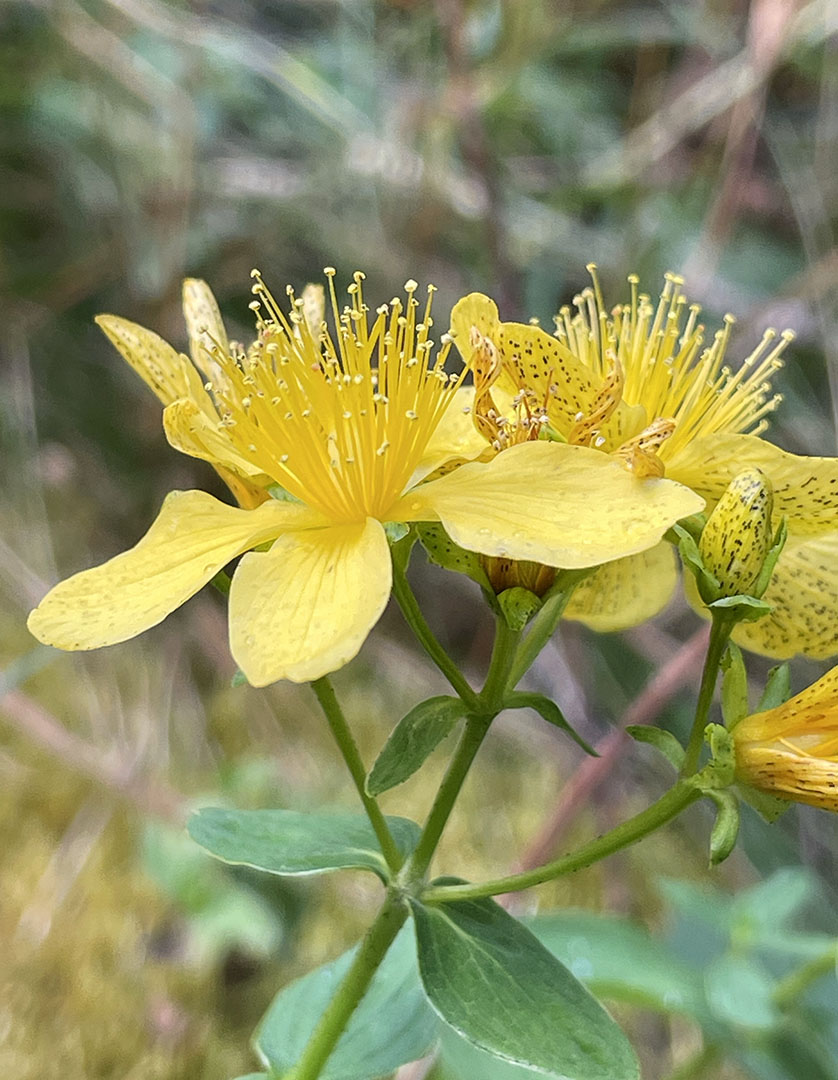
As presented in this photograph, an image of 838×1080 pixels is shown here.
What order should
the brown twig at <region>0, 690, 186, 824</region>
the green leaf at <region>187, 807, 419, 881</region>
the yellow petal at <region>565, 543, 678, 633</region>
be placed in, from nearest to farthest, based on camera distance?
the green leaf at <region>187, 807, 419, 881</region> → the yellow petal at <region>565, 543, 678, 633</region> → the brown twig at <region>0, 690, 186, 824</region>

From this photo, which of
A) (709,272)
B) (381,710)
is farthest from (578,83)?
(381,710)

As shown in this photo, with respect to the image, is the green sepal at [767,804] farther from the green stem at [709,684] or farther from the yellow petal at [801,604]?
the yellow petal at [801,604]

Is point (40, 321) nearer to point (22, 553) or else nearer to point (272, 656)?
point (22, 553)

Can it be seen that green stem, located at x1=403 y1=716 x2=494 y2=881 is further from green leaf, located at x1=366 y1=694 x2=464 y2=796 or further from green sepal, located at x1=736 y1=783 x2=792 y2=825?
green sepal, located at x1=736 y1=783 x2=792 y2=825

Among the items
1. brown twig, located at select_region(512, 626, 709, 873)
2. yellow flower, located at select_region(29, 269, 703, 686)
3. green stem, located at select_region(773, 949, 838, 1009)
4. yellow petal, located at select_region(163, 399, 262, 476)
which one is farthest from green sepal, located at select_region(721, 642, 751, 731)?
brown twig, located at select_region(512, 626, 709, 873)

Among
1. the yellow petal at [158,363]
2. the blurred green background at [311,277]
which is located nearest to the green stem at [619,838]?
the yellow petal at [158,363]
